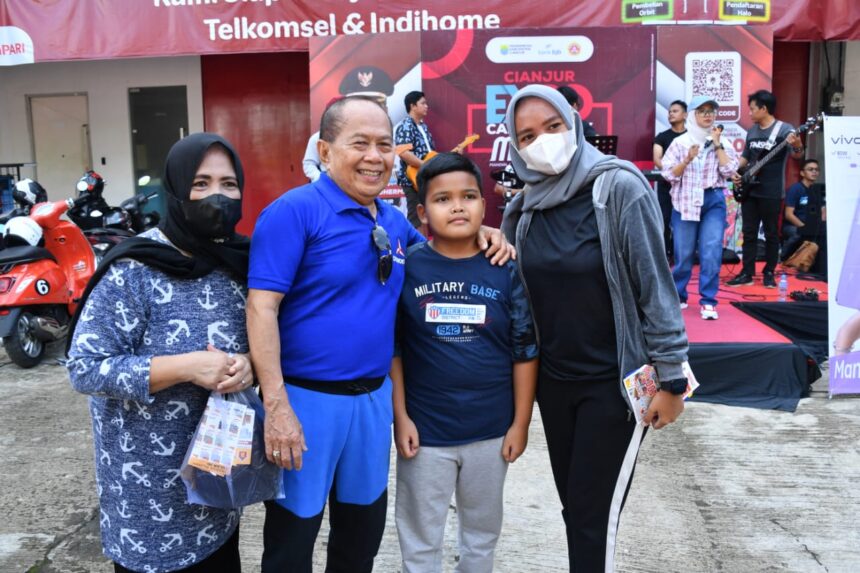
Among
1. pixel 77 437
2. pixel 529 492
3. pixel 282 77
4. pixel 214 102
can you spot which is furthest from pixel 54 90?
pixel 529 492

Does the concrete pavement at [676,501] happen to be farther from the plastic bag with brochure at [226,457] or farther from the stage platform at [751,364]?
the plastic bag with brochure at [226,457]

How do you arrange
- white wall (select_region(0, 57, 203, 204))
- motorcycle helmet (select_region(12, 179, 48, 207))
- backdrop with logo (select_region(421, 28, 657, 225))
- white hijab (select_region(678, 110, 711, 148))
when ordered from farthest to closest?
white wall (select_region(0, 57, 203, 204)) → backdrop with logo (select_region(421, 28, 657, 225)) → motorcycle helmet (select_region(12, 179, 48, 207)) → white hijab (select_region(678, 110, 711, 148))

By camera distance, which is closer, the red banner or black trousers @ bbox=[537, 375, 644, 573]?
black trousers @ bbox=[537, 375, 644, 573]

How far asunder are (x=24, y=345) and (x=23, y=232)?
930mm

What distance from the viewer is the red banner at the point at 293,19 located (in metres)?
8.11

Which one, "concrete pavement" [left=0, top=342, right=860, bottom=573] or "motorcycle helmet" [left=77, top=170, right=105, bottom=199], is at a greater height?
"motorcycle helmet" [left=77, top=170, right=105, bottom=199]

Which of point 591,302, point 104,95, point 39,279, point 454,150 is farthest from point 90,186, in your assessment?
point 591,302

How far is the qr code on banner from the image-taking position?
7875mm

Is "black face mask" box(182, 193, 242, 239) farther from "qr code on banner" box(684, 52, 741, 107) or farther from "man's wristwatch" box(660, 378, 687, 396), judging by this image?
"qr code on banner" box(684, 52, 741, 107)

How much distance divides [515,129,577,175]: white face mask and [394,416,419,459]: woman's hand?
886 millimetres

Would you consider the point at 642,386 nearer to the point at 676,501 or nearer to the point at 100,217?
the point at 676,501

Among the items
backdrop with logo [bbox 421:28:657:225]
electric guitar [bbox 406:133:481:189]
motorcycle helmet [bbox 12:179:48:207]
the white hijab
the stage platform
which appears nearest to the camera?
the stage platform

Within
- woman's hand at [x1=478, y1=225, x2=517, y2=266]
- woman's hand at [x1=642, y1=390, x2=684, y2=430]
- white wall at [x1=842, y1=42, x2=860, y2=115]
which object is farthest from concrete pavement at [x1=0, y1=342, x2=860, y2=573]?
white wall at [x1=842, y1=42, x2=860, y2=115]

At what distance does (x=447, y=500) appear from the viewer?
228 centimetres
